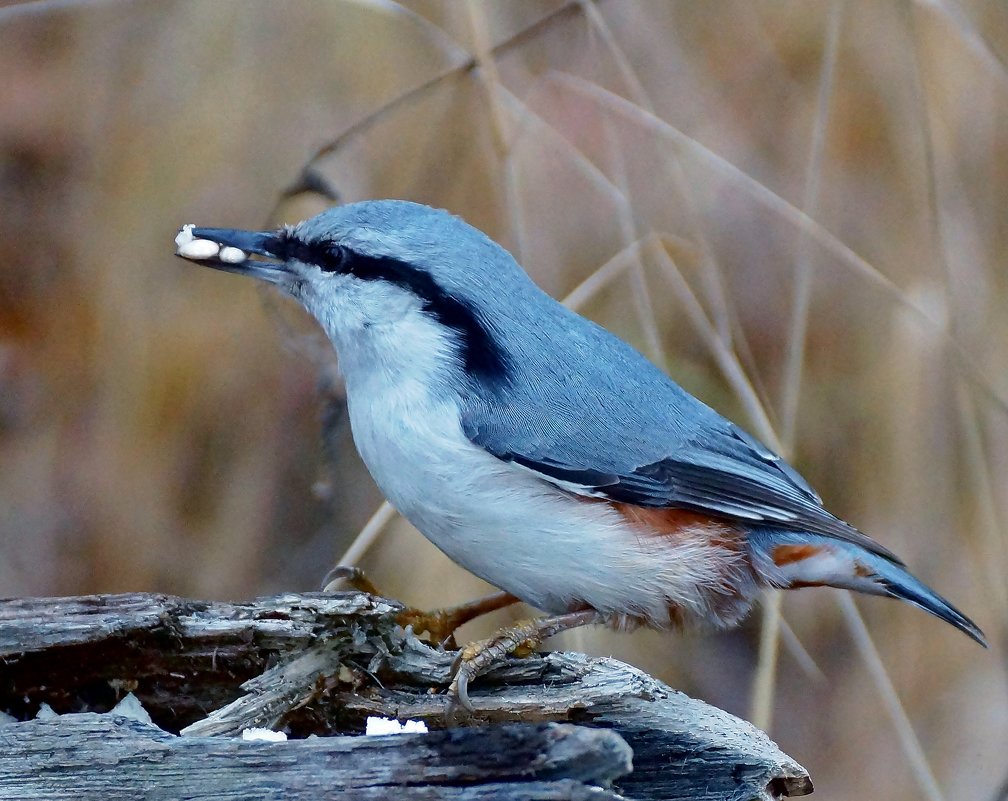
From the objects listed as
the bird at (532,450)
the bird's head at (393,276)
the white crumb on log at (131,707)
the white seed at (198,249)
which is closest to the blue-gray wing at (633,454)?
the bird at (532,450)

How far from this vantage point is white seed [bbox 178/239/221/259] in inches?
91.7

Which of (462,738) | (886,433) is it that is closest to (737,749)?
(462,738)

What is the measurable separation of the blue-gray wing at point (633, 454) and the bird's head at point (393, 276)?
13 cm

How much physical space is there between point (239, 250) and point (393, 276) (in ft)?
1.10

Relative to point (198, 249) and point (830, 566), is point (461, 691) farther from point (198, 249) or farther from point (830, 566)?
point (198, 249)

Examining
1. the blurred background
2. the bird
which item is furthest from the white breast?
the blurred background

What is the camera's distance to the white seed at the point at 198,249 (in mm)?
2330

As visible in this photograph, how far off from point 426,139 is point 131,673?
187 cm

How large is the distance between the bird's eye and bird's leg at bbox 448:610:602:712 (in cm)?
81

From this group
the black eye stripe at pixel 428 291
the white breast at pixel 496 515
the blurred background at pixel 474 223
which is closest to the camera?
the white breast at pixel 496 515

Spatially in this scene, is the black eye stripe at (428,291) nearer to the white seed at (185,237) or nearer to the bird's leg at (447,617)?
the white seed at (185,237)

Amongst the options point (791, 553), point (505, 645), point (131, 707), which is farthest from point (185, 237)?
point (791, 553)

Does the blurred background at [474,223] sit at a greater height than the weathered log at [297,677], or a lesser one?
greater

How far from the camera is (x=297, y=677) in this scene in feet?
6.63
